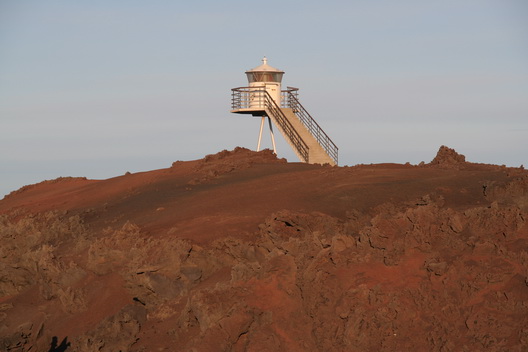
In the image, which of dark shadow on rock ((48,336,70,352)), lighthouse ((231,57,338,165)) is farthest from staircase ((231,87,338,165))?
dark shadow on rock ((48,336,70,352))

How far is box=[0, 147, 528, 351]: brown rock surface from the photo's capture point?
1357cm

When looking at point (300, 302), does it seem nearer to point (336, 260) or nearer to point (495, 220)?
point (336, 260)

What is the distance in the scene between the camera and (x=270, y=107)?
37594 mm

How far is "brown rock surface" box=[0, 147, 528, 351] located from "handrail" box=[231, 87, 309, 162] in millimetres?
9694

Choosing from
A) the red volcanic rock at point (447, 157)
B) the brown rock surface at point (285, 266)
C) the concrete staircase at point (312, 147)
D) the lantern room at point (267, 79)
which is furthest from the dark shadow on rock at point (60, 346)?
the lantern room at point (267, 79)

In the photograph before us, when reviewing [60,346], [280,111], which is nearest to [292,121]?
[280,111]

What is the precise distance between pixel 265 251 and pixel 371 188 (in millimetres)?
5139

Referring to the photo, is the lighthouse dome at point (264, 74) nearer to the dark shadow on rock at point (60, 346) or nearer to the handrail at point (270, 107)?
the handrail at point (270, 107)

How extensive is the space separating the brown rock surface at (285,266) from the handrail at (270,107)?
9694mm

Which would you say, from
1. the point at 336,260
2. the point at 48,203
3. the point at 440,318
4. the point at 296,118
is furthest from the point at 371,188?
the point at 296,118

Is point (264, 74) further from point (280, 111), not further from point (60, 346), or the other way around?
point (60, 346)

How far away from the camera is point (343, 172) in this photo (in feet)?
80.7

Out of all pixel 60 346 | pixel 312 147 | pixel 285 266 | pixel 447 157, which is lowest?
pixel 60 346

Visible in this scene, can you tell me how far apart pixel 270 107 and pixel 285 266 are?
22.9 metres
